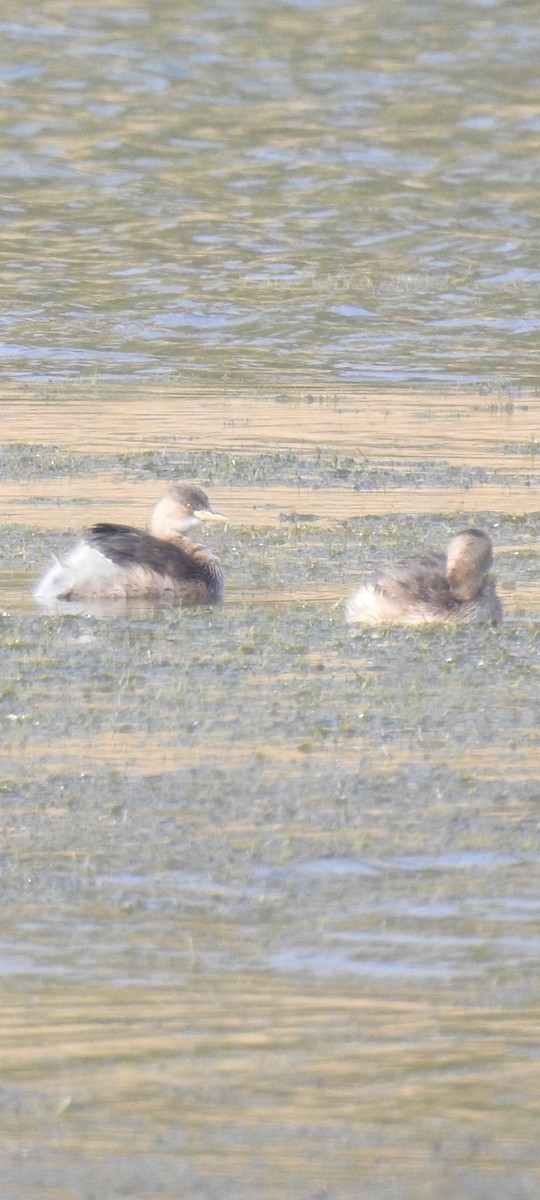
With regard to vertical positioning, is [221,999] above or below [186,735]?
below

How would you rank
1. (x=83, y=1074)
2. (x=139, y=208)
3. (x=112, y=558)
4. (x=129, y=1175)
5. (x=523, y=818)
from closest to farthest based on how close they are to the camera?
(x=129, y=1175) < (x=83, y=1074) < (x=523, y=818) < (x=112, y=558) < (x=139, y=208)

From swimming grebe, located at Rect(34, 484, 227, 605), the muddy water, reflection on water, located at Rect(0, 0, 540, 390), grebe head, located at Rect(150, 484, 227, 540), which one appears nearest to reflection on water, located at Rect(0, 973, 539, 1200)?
the muddy water

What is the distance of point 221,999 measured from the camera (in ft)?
15.5

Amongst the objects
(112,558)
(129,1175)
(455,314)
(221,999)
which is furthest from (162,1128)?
(455,314)

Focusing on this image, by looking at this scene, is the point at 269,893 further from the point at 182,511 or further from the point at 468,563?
the point at 182,511

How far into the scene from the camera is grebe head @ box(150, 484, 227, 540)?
9.90 m

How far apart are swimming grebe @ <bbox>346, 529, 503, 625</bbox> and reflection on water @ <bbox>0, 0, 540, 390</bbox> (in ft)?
23.1


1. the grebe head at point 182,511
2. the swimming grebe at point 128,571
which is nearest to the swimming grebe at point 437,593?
the swimming grebe at point 128,571

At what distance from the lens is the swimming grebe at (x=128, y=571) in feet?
30.1

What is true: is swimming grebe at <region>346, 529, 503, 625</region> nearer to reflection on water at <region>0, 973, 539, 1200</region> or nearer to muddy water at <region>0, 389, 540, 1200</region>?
muddy water at <region>0, 389, 540, 1200</region>

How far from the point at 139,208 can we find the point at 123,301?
3.92 meters

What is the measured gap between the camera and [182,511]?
995 centimetres

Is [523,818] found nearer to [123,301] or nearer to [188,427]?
[188,427]

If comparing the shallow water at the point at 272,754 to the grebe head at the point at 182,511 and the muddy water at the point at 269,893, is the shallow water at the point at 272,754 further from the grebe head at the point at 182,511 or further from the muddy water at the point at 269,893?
the grebe head at the point at 182,511
